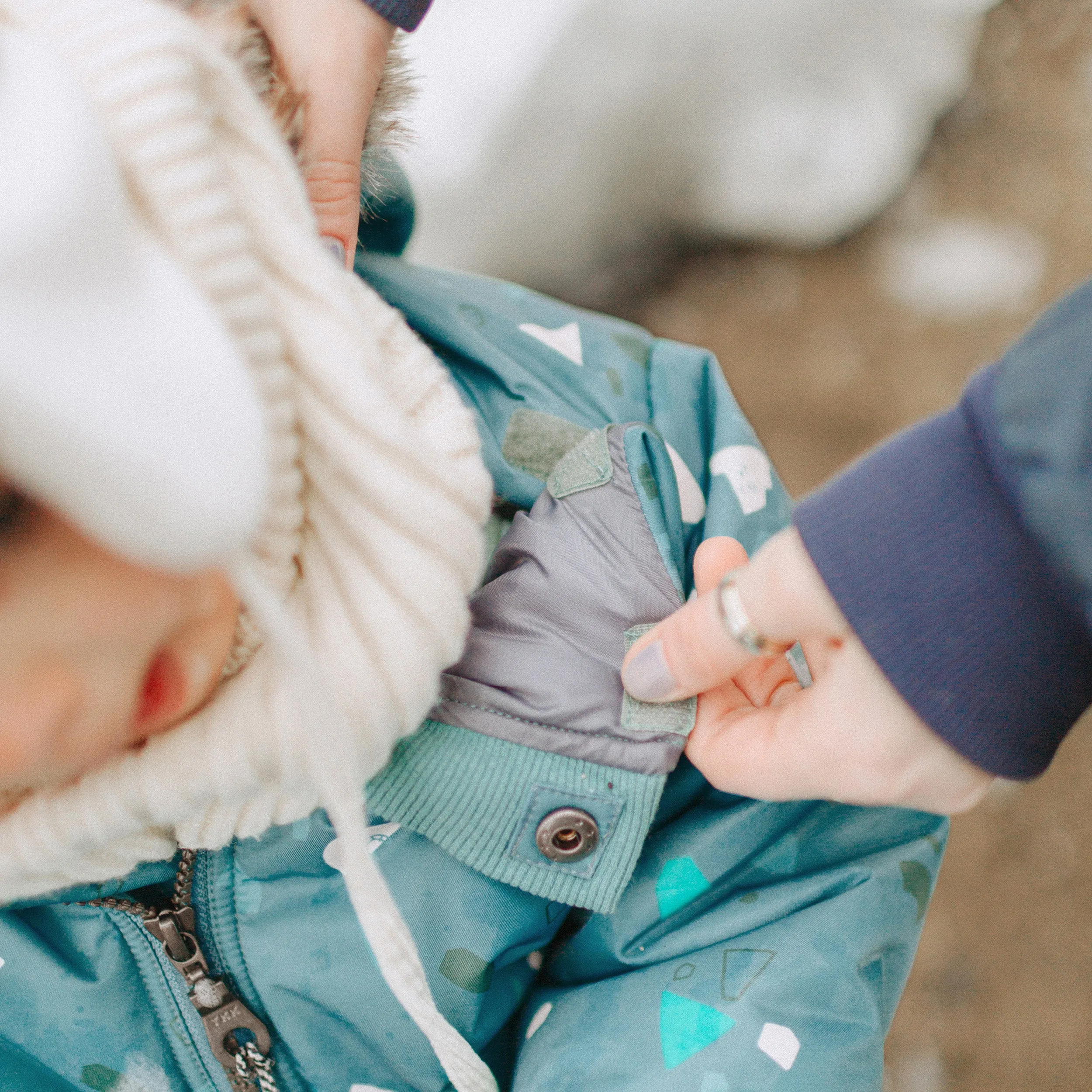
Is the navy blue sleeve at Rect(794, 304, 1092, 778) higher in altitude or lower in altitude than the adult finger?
higher

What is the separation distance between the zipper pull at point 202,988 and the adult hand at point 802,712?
26 cm

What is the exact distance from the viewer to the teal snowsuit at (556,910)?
38 cm

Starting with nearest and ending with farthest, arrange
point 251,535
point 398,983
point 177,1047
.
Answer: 1. point 251,535
2. point 398,983
3. point 177,1047

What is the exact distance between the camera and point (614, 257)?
0.98 m

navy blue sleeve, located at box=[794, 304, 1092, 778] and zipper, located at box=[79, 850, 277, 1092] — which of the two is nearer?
navy blue sleeve, located at box=[794, 304, 1092, 778]

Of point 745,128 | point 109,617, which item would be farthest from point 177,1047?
point 745,128

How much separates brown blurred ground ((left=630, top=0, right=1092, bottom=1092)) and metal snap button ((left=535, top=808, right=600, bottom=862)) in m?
0.59

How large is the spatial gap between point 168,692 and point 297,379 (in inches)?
4.5

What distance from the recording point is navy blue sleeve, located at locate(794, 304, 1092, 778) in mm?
261

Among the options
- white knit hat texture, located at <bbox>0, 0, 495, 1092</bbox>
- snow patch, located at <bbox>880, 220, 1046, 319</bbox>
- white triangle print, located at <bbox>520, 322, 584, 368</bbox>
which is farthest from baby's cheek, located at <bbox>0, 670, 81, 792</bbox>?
snow patch, located at <bbox>880, 220, 1046, 319</bbox>

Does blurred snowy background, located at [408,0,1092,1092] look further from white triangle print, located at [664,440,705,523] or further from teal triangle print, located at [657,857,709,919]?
teal triangle print, located at [657,857,709,919]

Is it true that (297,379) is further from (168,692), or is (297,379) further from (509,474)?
(509,474)

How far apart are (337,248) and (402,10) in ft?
0.57

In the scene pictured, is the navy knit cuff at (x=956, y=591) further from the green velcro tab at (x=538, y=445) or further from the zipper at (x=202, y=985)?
the zipper at (x=202, y=985)
